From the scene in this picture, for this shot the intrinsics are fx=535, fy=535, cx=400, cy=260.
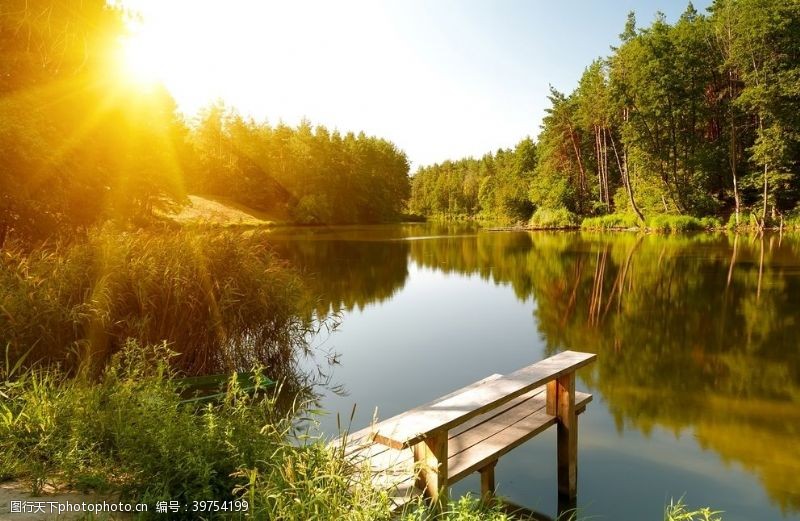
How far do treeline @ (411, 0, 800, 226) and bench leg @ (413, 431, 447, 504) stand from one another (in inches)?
1593

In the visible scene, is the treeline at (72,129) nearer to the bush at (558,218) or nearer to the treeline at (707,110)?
the treeline at (707,110)

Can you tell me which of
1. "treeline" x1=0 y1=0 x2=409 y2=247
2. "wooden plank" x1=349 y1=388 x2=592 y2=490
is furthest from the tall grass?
"wooden plank" x1=349 y1=388 x2=592 y2=490

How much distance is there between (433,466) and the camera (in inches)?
136

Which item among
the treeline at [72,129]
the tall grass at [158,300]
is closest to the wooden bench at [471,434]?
the tall grass at [158,300]

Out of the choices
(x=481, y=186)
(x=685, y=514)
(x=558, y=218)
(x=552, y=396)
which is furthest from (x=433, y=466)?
(x=481, y=186)

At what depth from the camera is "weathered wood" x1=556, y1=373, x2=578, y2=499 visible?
4957mm

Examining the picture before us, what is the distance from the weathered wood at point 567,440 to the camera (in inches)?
195

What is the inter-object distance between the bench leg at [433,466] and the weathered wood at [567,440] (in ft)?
6.05

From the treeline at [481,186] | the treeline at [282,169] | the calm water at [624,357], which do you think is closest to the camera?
the calm water at [624,357]

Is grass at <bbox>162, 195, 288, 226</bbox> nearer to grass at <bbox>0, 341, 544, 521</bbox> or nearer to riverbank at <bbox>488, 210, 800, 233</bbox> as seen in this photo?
riverbank at <bbox>488, 210, 800, 233</bbox>

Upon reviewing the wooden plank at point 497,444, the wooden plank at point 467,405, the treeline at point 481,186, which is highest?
the treeline at point 481,186

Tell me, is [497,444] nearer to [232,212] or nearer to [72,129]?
[72,129]

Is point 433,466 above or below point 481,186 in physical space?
below

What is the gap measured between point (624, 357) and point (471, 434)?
5996mm
